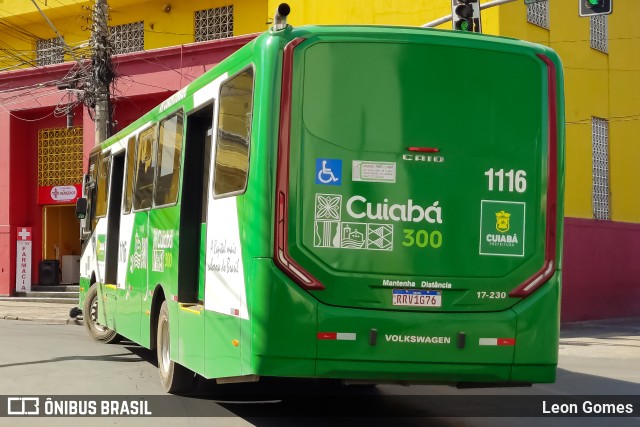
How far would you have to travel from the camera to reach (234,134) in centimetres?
841

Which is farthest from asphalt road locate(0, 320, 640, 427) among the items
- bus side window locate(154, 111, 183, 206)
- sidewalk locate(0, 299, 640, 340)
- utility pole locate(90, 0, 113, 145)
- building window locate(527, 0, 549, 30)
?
building window locate(527, 0, 549, 30)

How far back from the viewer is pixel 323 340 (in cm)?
761

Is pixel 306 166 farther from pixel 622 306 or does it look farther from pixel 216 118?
pixel 622 306

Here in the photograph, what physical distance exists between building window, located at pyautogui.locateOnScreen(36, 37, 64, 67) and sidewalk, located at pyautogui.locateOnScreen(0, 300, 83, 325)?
7.64 m

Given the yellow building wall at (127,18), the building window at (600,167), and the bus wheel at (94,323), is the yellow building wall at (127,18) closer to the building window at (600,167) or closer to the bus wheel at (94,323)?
the building window at (600,167)

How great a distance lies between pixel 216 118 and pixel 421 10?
13962 mm

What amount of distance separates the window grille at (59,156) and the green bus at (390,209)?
22411mm

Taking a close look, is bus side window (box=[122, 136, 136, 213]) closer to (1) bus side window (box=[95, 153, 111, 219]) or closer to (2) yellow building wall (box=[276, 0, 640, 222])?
(1) bus side window (box=[95, 153, 111, 219])

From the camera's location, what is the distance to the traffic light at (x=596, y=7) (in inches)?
625

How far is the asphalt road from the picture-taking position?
937cm

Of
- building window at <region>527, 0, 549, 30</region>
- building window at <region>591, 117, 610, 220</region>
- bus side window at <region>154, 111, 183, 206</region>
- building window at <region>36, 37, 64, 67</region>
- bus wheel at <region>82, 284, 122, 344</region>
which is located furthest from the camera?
building window at <region>36, 37, 64, 67</region>

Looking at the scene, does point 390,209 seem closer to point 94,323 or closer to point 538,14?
point 94,323

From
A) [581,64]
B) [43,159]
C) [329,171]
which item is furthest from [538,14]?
[329,171]

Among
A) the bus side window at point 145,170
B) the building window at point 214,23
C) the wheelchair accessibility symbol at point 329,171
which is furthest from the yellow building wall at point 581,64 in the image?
the wheelchair accessibility symbol at point 329,171
